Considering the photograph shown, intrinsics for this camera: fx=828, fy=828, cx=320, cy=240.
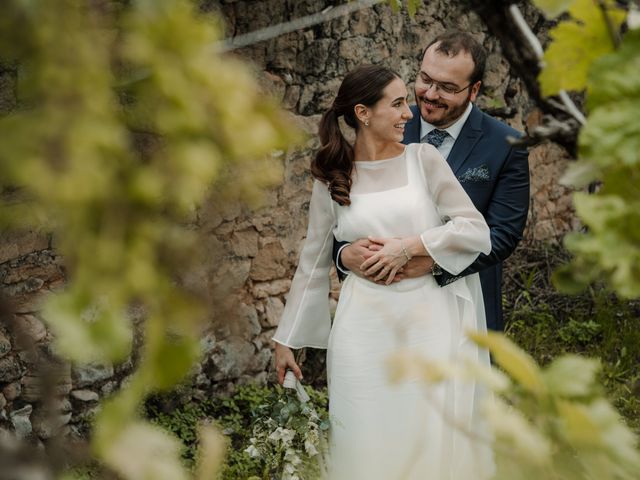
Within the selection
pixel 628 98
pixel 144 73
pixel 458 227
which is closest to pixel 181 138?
pixel 144 73

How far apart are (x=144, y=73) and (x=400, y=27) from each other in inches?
177

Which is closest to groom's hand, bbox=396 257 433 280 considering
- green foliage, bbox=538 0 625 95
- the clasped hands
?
the clasped hands

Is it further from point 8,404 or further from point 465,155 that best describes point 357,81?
point 8,404

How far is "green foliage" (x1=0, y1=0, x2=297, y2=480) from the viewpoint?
66cm

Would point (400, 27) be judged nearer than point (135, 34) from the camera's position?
No

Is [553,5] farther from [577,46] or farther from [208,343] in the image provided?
[208,343]

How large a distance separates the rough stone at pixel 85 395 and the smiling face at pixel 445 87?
2052mm

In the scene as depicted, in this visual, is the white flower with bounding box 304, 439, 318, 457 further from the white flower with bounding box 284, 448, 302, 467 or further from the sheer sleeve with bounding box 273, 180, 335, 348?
the sheer sleeve with bounding box 273, 180, 335, 348

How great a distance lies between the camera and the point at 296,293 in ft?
11.3

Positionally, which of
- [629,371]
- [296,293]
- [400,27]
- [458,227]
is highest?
[400,27]

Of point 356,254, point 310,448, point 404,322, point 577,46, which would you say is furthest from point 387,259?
point 577,46

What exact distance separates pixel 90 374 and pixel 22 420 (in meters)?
0.38

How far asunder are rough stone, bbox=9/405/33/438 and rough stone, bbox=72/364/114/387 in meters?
0.27

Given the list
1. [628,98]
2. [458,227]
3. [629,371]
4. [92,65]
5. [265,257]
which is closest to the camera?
[92,65]
